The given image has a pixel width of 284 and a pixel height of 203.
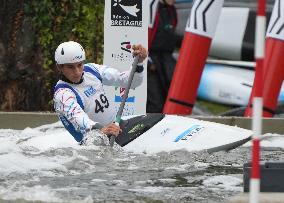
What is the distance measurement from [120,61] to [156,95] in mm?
3132

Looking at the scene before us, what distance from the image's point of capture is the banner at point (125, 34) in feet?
40.2

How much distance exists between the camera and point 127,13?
12.3 m

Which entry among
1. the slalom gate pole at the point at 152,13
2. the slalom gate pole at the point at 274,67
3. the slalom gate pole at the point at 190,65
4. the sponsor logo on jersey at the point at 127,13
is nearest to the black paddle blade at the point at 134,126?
the sponsor logo on jersey at the point at 127,13

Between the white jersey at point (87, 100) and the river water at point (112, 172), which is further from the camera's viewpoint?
the white jersey at point (87, 100)

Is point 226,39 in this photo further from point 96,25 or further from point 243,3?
point 96,25

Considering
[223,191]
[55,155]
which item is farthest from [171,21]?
[223,191]

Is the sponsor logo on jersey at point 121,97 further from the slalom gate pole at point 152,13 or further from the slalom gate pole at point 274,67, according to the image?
the slalom gate pole at point 152,13

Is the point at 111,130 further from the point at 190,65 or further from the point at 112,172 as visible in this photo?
the point at 190,65

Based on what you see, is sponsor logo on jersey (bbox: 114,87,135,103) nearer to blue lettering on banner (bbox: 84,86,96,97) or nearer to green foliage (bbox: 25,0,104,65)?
green foliage (bbox: 25,0,104,65)

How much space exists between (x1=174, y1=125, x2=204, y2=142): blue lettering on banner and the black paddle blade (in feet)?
1.30

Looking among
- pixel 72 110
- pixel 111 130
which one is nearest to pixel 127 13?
pixel 72 110

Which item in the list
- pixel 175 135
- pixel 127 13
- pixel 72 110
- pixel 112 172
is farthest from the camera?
pixel 127 13

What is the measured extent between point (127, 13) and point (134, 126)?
6.75 feet

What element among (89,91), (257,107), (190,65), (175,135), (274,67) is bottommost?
(175,135)
